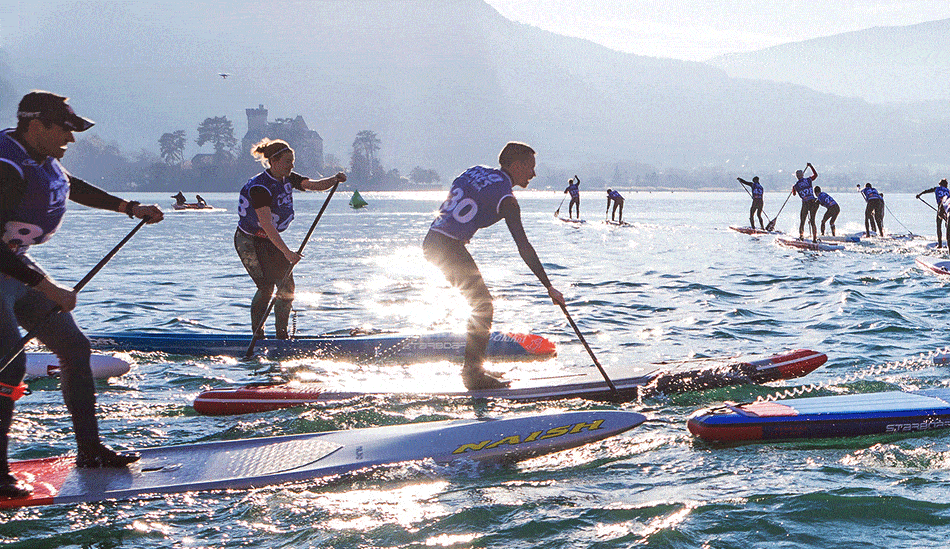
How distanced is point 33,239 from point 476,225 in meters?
3.40

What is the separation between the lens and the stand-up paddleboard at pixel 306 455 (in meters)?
4.51

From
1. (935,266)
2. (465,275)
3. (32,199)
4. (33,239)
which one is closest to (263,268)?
(465,275)

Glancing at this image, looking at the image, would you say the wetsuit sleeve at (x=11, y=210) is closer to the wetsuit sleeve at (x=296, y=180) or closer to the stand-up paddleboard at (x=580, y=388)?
the stand-up paddleboard at (x=580, y=388)

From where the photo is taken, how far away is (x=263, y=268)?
27.9 feet

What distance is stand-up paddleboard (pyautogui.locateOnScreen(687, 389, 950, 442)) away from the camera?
551 cm

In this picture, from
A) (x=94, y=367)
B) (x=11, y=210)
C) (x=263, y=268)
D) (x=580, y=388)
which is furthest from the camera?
(x=263, y=268)

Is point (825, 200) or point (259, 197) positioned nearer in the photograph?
point (259, 197)

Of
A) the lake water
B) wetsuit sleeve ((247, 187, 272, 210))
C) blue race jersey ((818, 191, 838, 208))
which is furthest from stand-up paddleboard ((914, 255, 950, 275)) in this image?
wetsuit sleeve ((247, 187, 272, 210))

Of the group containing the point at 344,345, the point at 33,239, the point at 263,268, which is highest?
the point at 33,239

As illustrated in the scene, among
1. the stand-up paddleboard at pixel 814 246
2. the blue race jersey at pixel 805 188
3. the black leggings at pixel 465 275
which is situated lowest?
the stand-up paddleboard at pixel 814 246

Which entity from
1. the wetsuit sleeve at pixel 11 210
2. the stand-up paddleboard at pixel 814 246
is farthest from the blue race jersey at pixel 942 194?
the wetsuit sleeve at pixel 11 210

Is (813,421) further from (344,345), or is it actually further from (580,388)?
(344,345)

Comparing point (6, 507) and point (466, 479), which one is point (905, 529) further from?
point (6, 507)

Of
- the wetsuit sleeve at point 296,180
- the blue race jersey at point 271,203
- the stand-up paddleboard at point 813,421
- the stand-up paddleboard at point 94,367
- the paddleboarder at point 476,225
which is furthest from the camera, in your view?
the wetsuit sleeve at point 296,180
